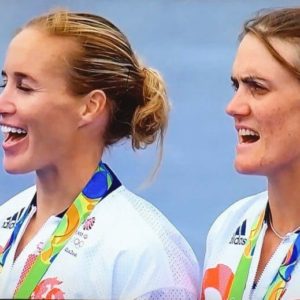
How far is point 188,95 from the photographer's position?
305cm

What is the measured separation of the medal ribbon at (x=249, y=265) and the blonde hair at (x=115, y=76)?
10.3 inches

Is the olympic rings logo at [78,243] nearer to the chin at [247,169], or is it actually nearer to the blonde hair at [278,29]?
the chin at [247,169]

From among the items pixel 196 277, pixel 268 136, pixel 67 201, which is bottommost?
pixel 196 277

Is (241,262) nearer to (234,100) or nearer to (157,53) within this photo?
(234,100)

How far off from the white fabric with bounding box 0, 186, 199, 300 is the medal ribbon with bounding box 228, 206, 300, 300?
10 centimetres

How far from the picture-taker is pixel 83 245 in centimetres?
172

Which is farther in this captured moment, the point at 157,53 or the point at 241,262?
the point at 157,53

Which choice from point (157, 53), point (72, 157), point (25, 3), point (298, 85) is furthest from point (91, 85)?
point (25, 3)

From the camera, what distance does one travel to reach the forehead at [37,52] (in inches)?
70.1

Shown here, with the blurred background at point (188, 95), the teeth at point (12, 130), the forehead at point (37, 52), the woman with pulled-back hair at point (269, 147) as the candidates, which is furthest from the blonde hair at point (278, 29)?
the blurred background at point (188, 95)

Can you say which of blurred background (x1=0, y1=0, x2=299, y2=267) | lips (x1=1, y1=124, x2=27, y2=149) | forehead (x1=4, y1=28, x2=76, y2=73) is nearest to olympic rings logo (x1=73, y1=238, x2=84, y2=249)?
lips (x1=1, y1=124, x2=27, y2=149)

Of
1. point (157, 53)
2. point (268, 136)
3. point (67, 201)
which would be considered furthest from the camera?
point (157, 53)

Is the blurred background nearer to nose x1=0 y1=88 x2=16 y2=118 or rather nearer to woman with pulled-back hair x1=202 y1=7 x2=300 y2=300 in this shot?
woman with pulled-back hair x1=202 y1=7 x2=300 y2=300

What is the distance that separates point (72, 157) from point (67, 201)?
0.09 metres
